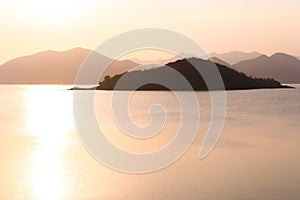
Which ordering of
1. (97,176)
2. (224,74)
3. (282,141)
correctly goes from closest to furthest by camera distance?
(97,176) < (282,141) < (224,74)

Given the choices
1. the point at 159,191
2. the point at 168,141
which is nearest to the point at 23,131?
the point at 168,141

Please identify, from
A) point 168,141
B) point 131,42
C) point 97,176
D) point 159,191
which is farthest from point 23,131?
point 159,191

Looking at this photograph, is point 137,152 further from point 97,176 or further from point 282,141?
point 282,141

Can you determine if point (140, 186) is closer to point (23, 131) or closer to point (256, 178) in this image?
point (256, 178)

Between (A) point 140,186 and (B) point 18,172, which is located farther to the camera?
(B) point 18,172

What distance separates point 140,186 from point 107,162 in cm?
695

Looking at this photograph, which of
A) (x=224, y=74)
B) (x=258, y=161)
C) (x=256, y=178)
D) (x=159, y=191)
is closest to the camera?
(x=159, y=191)

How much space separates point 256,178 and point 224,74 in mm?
178942

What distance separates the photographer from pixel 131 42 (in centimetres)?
3466

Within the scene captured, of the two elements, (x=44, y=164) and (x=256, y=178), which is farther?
(x=44, y=164)

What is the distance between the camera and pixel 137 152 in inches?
1281

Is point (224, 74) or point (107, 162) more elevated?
point (224, 74)

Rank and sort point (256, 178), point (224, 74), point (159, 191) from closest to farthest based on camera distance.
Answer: point (159, 191), point (256, 178), point (224, 74)

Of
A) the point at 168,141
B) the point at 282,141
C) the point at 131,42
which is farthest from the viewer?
the point at 168,141
